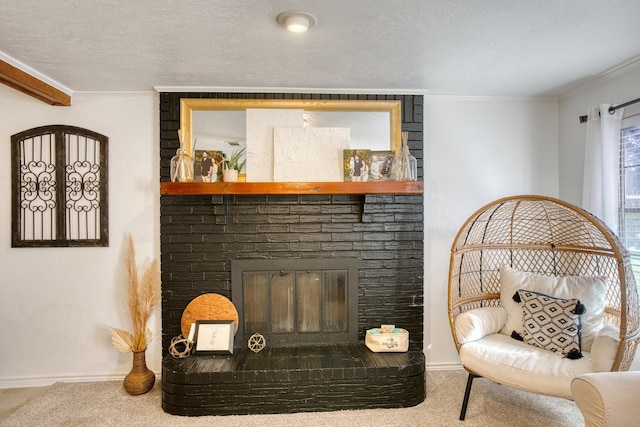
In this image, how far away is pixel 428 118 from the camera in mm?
3180

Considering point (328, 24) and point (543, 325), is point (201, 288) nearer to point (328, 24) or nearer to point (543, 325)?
point (328, 24)

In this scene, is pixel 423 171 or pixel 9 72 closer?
pixel 9 72

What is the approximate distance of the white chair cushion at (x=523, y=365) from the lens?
2.04 meters

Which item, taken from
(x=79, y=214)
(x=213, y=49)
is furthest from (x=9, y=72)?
(x=213, y=49)

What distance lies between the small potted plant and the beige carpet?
1.60 meters

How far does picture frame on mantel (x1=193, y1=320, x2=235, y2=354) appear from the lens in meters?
2.73

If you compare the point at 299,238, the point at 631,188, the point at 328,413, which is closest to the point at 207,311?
the point at 299,238

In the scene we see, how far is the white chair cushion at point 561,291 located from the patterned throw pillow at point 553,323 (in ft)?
0.24

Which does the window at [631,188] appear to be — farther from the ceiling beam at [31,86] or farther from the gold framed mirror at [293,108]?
the ceiling beam at [31,86]

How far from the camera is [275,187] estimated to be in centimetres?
273

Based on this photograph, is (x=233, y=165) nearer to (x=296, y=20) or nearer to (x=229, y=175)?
(x=229, y=175)

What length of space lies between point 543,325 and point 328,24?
7.08ft

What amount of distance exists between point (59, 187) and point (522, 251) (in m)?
3.59

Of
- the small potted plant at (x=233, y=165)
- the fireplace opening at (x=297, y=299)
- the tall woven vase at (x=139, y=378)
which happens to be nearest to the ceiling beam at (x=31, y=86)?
the small potted plant at (x=233, y=165)
